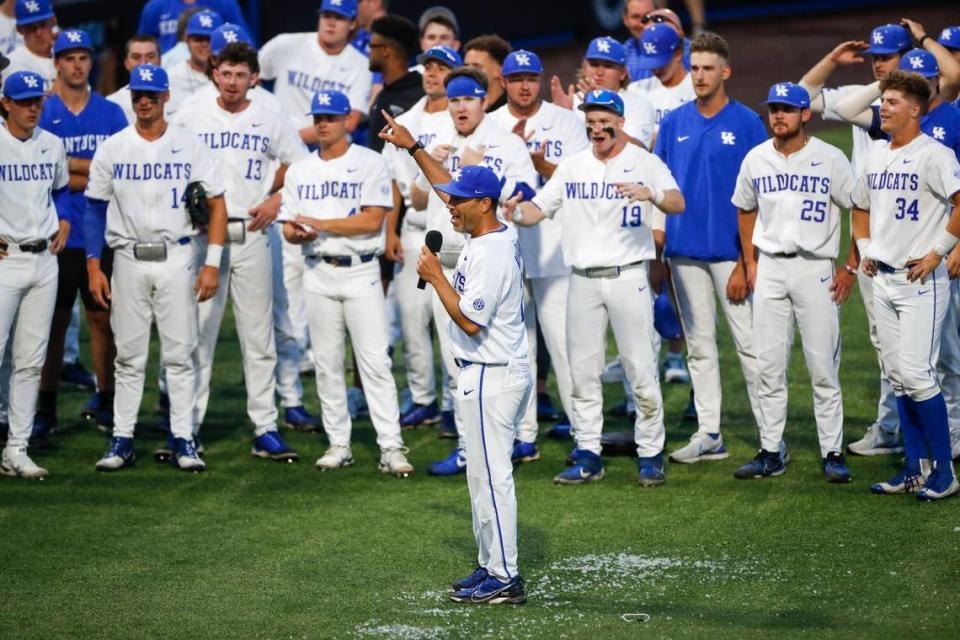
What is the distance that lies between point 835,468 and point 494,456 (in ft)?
9.10

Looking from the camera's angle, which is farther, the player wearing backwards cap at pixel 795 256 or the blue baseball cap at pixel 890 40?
the blue baseball cap at pixel 890 40

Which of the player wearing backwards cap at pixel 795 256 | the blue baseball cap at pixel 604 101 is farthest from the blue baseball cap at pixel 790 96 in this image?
the blue baseball cap at pixel 604 101

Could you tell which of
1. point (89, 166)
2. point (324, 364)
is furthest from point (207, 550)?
point (89, 166)

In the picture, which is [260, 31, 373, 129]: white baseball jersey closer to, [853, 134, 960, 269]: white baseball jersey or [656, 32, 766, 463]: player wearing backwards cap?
[656, 32, 766, 463]: player wearing backwards cap

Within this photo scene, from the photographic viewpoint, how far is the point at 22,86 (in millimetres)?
8469

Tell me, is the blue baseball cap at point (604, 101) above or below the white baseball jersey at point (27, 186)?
above

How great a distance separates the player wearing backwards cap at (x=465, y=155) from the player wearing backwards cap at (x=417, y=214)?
143 mm

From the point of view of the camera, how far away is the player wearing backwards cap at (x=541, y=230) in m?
9.04

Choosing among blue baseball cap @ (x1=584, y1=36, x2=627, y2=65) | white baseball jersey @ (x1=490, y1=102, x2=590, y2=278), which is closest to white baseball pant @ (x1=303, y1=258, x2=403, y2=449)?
white baseball jersey @ (x1=490, y1=102, x2=590, y2=278)

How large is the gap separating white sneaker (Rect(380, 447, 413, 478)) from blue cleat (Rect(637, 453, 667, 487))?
1.42m

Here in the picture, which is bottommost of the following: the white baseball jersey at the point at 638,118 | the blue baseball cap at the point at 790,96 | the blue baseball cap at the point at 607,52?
the white baseball jersey at the point at 638,118

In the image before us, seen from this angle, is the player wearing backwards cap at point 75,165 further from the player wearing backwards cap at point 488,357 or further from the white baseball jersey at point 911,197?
the white baseball jersey at point 911,197

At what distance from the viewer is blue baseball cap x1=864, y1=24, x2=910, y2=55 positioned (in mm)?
8648

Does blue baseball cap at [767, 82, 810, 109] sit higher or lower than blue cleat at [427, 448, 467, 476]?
higher
